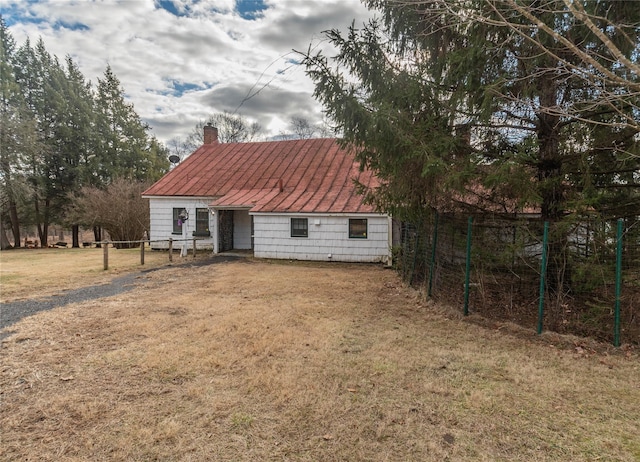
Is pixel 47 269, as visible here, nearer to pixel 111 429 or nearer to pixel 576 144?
pixel 111 429

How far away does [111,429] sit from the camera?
271 centimetres

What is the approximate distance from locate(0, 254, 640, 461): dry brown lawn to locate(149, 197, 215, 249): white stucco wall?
1015 centimetres

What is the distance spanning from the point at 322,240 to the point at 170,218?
8.26 metres

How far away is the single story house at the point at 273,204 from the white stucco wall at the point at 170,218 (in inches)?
1.9

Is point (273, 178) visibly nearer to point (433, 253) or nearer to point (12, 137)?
point (433, 253)

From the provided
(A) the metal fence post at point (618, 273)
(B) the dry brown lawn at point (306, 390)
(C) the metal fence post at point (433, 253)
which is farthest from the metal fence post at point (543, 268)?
(C) the metal fence post at point (433, 253)

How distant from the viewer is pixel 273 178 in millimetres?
16578

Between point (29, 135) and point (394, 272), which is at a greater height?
point (29, 135)

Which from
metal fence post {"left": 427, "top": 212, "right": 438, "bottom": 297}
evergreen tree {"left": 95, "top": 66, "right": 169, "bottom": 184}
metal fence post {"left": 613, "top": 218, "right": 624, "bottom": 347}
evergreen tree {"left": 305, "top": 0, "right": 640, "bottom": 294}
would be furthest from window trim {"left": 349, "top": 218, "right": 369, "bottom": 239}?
evergreen tree {"left": 95, "top": 66, "right": 169, "bottom": 184}

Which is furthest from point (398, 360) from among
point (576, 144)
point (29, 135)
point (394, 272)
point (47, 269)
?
point (29, 135)

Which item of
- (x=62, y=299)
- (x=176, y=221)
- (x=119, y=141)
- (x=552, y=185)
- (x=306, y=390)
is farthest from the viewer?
(x=119, y=141)

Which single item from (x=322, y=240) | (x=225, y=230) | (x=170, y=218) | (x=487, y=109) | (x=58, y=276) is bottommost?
(x=58, y=276)

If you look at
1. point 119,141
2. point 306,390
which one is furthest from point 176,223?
point 119,141

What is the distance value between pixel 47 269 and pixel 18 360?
363 inches
